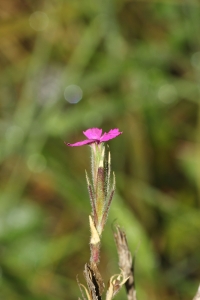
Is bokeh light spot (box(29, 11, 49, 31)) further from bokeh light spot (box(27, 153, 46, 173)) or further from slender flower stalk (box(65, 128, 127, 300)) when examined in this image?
slender flower stalk (box(65, 128, 127, 300))

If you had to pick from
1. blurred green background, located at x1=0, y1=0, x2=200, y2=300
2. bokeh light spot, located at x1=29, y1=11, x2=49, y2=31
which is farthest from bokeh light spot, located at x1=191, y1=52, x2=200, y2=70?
bokeh light spot, located at x1=29, y1=11, x2=49, y2=31

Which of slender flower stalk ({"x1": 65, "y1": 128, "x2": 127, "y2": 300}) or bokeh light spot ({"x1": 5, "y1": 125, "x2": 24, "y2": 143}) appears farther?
bokeh light spot ({"x1": 5, "y1": 125, "x2": 24, "y2": 143})

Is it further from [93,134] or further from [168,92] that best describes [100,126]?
[93,134]

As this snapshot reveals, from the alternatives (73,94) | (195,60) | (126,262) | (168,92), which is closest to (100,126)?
(73,94)

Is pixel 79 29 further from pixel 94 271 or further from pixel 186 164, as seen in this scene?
pixel 94 271

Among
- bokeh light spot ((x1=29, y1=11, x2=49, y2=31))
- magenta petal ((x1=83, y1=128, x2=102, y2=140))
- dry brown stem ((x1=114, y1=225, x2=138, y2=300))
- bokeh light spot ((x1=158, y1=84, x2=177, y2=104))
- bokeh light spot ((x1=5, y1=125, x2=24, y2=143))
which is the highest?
bokeh light spot ((x1=29, y1=11, x2=49, y2=31))

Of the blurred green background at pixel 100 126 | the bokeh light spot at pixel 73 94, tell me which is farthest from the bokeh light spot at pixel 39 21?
the bokeh light spot at pixel 73 94

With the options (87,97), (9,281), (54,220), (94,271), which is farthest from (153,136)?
(94,271)

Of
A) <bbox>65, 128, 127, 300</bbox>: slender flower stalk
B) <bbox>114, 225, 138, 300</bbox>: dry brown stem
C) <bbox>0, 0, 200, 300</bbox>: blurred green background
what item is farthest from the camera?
<bbox>0, 0, 200, 300</bbox>: blurred green background

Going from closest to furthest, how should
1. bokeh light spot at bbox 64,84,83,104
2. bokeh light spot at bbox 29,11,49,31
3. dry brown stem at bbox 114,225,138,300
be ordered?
dry brown stem at bbox 114,225,138,300 < bokeh light spot at bbox 64,84,83,104 < bokeh light spot at bbox 29,11,49,31
